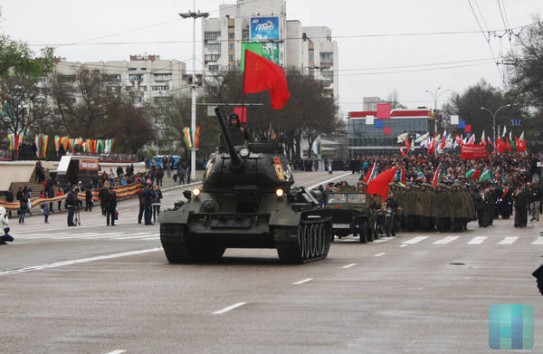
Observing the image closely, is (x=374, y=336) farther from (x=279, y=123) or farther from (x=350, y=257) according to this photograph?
(x=279, y=123)

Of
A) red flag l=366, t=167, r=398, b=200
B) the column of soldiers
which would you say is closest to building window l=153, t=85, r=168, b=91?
the column of soldiers

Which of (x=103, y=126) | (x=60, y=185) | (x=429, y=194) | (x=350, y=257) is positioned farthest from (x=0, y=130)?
(x=350, y=257)

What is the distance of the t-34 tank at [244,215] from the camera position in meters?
21.3

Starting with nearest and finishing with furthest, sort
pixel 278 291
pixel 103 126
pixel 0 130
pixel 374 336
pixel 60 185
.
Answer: pixel 374 336 < pixel 278 291 < pixel 60 185 < pixel 0 130 < pixel 103 126

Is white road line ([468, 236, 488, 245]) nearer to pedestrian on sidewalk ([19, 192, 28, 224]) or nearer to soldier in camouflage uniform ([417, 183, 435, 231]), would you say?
soldier in camouflage uniform ([417, 183, 435, 231])

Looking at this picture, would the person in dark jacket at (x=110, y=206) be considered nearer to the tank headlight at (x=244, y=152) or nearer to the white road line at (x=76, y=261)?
the white road line at (x=76, y=261)

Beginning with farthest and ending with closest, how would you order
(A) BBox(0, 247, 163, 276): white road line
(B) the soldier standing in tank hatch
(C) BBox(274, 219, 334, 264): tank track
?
(B) the soldier standing in tank hatch < (C) BBox(274, 219, 334, 264): tank track < (A) BBox(0, 247, 163, 276): white road line

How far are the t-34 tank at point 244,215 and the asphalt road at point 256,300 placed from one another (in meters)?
0.53

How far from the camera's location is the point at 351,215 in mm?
31859

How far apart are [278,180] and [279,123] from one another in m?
78.6

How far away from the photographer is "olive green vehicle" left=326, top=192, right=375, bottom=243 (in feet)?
105

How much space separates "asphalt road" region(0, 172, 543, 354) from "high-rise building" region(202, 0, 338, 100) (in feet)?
437

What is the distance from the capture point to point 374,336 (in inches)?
425

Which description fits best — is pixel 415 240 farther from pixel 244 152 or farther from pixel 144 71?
pixel 144 71
